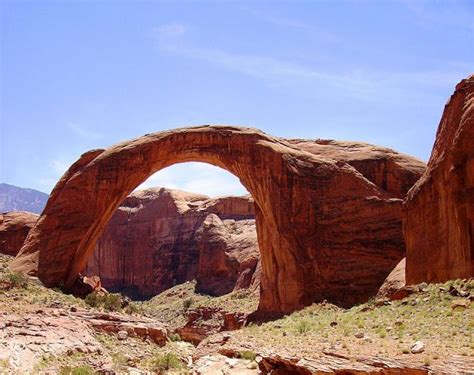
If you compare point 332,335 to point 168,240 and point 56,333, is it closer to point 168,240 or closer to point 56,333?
point 56,333

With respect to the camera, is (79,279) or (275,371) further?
(79,279)

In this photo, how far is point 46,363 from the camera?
18000 millimetres

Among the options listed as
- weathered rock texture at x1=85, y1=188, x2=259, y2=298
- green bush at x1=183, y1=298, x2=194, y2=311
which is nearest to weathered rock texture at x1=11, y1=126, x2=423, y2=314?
green bush at x1=183, y1=298, x2=194, y2=311

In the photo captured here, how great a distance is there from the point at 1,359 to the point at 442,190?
45.6 feet

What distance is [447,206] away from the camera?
19297mm

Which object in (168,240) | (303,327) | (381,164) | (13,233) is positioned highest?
(381,164)

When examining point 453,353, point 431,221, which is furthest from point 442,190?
point 453,353

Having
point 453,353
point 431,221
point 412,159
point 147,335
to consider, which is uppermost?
point 412,159

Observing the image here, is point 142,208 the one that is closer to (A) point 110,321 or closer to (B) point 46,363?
(A) point 110,321

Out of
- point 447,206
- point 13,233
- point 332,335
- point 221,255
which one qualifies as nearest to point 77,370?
point 332,335

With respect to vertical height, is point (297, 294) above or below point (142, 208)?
below

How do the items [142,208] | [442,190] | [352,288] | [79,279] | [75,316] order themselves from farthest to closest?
[142,208], [79,279], [352,288], [75,316], [442,190]

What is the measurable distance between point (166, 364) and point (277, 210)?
476 inches

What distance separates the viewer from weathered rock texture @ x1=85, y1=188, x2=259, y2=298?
5122cm
